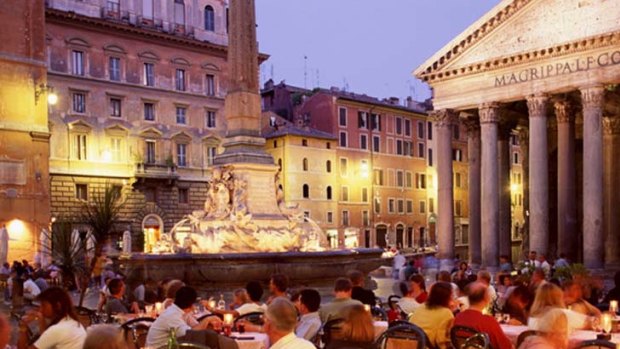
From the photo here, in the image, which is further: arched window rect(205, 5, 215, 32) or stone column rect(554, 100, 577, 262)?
arched window rect(205, 5, 215, 32)

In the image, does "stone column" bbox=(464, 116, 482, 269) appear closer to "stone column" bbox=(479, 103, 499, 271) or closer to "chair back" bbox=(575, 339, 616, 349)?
"stone column" bbox=(479, 103, 499, 271)

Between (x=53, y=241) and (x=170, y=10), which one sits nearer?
(x=53, y=241)

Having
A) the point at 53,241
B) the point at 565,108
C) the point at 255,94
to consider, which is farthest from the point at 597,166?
the point at 53,241

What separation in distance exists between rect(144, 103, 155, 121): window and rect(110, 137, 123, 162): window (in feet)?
7.18

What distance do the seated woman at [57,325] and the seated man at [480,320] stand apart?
323cm

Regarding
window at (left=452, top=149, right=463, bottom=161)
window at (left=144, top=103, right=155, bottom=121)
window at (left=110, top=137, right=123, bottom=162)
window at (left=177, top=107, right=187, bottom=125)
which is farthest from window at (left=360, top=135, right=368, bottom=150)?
A: window at (left=110, top=137, right=123, bottom=162)

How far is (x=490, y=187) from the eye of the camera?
93.4ft

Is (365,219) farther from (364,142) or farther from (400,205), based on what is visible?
(364,142)

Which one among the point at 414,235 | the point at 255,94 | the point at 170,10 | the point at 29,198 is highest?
the point at 170,10

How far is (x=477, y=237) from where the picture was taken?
103 ft

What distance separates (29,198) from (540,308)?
1095 inches

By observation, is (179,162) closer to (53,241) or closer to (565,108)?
(565,108)

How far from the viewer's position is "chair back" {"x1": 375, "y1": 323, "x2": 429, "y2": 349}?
20.7 feet

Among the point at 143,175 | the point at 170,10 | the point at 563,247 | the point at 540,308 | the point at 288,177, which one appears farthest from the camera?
the point at 288,177
